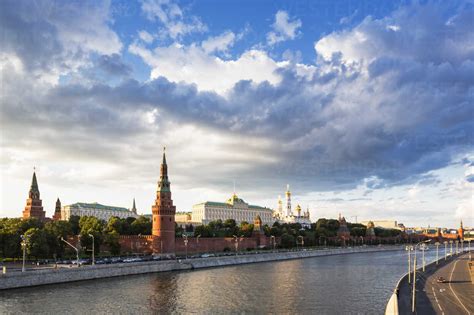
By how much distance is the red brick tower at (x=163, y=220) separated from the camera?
99.9m

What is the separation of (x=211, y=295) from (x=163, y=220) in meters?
49.9

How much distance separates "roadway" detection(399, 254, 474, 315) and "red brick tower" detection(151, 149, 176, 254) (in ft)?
168

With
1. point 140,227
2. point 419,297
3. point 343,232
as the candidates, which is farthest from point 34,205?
point 343,232

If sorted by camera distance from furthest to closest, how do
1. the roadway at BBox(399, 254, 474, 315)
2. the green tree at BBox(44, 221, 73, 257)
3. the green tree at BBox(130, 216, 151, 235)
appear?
the green tree at BBox(130, 216, 151, 235)
the green tree at BBox(44, 221, 73, 257)
the roadway at BBox(399, 254, 474, 315)

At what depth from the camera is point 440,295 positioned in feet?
161

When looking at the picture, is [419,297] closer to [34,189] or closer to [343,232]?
[34,189]

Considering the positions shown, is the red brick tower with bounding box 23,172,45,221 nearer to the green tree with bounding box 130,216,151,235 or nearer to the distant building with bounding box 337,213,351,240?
the green tree with bounding box 130,216,151,235

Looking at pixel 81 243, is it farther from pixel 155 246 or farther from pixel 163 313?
pixel 163 313

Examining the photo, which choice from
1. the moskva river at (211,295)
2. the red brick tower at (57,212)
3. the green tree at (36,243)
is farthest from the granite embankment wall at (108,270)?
the red brick tower at (57,212)

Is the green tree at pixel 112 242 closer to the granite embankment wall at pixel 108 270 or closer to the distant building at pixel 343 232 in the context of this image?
the granite embankment wall at pixel 108 270

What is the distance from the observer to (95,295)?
51.6 m

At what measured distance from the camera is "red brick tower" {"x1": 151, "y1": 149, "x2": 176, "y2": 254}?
9988cm

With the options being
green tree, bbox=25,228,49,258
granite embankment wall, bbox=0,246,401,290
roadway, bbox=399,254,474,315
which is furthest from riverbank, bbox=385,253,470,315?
green tree, bbox=25,228,49,258

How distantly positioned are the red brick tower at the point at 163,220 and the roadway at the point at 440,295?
168 ft
